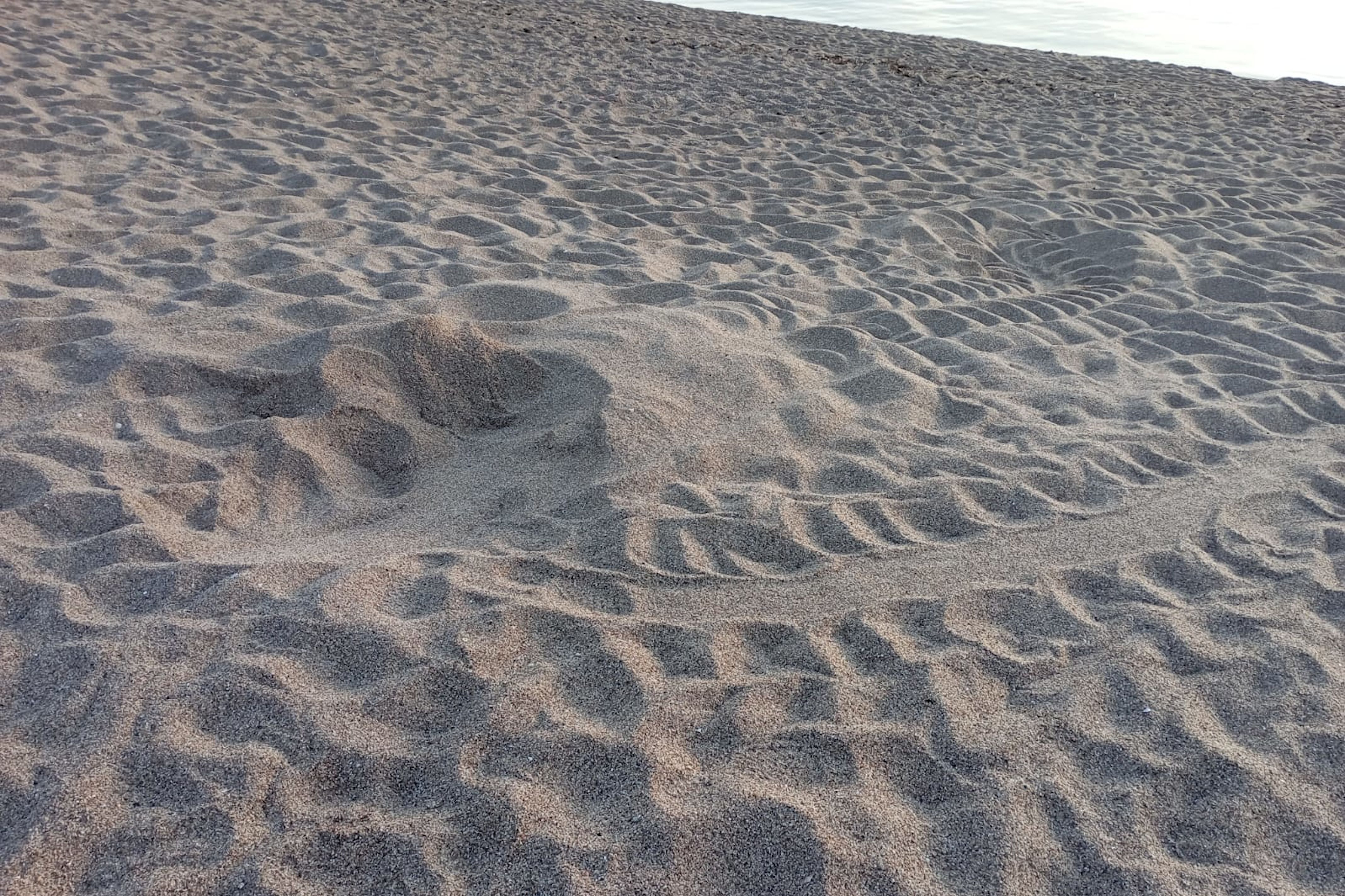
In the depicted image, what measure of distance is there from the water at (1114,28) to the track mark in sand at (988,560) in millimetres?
10995

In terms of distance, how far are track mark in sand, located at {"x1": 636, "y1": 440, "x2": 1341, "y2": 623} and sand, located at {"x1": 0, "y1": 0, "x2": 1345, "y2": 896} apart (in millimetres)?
13

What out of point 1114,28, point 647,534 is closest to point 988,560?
point 647,534

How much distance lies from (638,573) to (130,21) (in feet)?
26.2

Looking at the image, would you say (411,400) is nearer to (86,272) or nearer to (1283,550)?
(86,272)

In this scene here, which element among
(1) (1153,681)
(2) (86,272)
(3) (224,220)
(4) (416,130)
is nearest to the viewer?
(1) (1153,681)

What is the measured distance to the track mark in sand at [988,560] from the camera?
228 cm

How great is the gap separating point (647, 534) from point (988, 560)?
0.85 metres

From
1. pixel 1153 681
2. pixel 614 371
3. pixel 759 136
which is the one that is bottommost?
pixel 1153 681

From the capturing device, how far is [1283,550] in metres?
2.59

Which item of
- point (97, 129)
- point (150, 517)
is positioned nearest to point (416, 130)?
point (97, 129)

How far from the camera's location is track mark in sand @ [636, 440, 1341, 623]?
2.28m

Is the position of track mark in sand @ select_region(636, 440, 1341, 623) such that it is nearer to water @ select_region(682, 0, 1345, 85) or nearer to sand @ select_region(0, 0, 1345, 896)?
sand @ select_region(0, 0, 1345, 896)

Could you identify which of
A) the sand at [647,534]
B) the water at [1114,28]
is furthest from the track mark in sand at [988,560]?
the water at [1114,28]

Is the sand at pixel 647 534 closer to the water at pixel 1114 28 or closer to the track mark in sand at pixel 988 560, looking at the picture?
the track mark in sand at pixel 988 560
